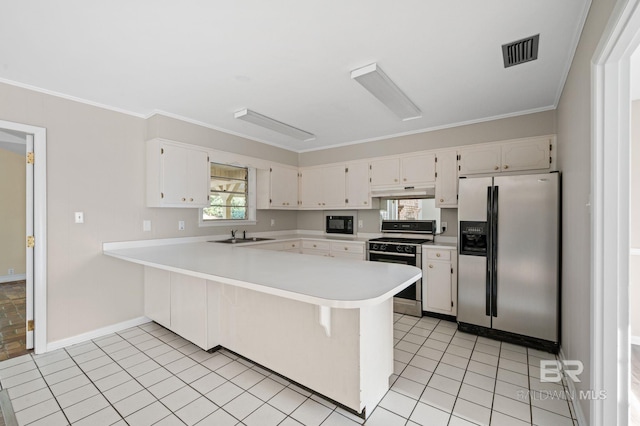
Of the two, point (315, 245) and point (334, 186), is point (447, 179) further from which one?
point (315, 245)

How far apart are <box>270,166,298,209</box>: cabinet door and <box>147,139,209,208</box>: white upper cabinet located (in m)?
1.22

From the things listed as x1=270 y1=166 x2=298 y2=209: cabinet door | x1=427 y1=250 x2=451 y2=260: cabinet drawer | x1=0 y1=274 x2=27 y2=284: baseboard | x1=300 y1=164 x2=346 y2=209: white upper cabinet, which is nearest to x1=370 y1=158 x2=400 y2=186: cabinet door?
x1=300 y1=164 x2=346 y2=209: white upper cabinet

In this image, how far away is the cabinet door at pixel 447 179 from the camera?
3551 mm

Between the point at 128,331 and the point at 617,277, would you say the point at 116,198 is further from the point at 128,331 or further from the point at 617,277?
the point at 617,277

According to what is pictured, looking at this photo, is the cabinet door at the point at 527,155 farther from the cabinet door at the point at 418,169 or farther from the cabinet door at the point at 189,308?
the cabinet door at the point at 189,308

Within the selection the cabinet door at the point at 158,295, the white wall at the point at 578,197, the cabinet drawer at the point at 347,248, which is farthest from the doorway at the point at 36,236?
the white wall at the point at 578,197

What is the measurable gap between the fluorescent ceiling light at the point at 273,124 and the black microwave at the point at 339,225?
1440 millimetres

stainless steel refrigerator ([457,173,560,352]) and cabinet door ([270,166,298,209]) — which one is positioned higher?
cabinet door ([270,166,298,209])

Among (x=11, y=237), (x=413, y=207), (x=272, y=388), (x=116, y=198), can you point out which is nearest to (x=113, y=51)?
(x=116, y=198)

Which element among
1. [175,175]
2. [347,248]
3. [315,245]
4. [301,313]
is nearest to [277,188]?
[315,245]

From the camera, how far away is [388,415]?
1801 mm

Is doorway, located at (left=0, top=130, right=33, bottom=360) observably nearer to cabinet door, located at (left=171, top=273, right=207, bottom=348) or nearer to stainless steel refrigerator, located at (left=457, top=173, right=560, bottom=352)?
cabinet door, located at (left=171, top=273, right=207, bottom=348)

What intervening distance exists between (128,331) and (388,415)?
113 inches

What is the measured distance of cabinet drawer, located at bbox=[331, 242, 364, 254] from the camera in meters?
4.08
